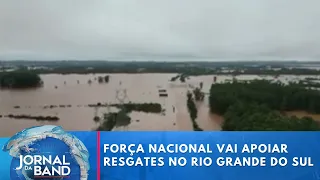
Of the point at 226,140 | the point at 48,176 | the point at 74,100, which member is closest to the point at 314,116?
the point at 226,140

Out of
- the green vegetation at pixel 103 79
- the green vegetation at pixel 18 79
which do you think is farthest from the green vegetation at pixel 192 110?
the green vegetation at pixel 18 79

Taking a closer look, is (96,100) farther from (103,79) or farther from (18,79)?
(18,79)

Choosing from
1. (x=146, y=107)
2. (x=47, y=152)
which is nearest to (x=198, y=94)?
(x=146, y=107)

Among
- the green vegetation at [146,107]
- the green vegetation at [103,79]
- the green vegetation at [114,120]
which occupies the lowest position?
the green vegetation at [114,120]

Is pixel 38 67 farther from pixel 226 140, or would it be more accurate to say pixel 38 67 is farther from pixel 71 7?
pixel 226 140

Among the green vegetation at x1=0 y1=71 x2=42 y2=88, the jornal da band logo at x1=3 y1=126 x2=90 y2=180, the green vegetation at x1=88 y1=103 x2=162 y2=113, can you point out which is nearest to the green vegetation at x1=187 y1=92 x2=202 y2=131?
the green vegetation at x1=88 y1=103 x2=162 y2=113

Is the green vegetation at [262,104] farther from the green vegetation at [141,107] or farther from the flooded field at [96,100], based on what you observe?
the green vegetation at [141,107]
